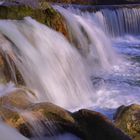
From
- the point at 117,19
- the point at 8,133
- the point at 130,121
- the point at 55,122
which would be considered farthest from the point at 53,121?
the point at 117,19

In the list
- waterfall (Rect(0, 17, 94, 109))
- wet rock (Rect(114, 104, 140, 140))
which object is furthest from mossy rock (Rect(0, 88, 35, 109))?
wet rock (Rect(114, 104, 140, 140))

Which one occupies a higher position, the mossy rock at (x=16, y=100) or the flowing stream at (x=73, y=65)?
the mossy rock at (x=16, y=100)

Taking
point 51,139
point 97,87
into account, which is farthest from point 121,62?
point 51,139

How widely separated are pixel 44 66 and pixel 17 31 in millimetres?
949

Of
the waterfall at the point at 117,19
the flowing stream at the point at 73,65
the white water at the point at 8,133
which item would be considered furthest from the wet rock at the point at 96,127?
the waterfall at the point at 117,19

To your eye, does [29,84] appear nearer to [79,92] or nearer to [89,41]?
[79,92]

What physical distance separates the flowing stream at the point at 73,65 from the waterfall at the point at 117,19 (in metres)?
2.24

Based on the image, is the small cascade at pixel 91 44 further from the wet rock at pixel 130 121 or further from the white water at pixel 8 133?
the white water at pixel 8 133

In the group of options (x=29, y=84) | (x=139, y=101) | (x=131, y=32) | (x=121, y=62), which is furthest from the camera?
(x=131, y=32)

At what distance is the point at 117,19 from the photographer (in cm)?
1532

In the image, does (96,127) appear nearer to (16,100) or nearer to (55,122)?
(55,122)

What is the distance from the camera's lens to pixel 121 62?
37.2ft

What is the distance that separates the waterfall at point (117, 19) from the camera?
14.7m

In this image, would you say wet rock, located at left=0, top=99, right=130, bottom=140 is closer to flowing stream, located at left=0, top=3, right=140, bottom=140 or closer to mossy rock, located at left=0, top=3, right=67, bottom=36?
flowing stream, located at left=0, top=3, right=140, bottom=140
